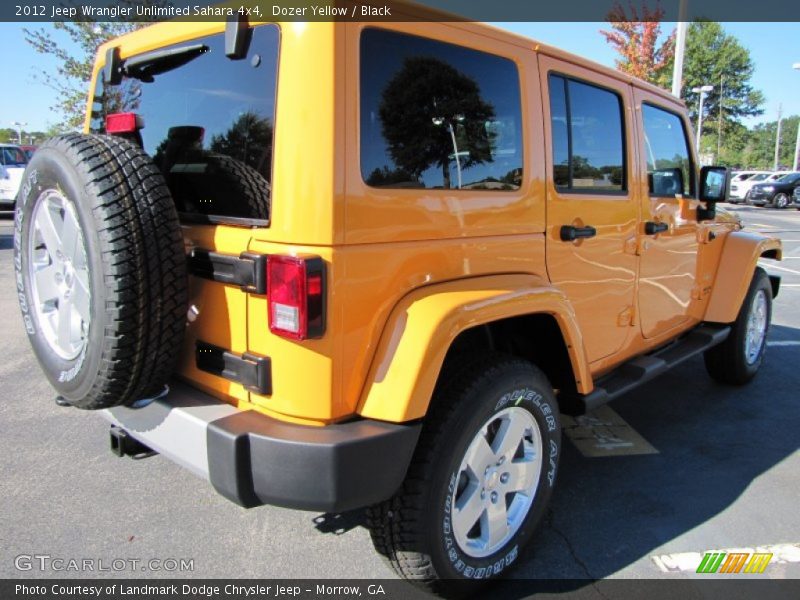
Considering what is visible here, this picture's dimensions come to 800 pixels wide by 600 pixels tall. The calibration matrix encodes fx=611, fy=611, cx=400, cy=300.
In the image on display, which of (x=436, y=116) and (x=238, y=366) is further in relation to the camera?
(x=436, y=116)

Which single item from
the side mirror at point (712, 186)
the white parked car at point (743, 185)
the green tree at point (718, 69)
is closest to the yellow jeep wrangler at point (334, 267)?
the side mirror at point (712, 186)

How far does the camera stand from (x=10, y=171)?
1473cm

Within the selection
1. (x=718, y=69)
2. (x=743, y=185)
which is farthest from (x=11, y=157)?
(x=718, y=69)

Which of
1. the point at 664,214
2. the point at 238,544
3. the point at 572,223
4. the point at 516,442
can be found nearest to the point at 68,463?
the point at 238,544

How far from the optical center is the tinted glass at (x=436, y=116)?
1.97 m

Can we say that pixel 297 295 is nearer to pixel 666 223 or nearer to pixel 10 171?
pixel 666 223

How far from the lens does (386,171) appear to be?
79.1 inches

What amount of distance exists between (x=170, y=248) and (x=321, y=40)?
0.81m

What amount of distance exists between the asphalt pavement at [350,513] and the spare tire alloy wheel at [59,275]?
0.95 meters

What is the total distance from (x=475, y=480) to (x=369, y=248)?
3.27 feet

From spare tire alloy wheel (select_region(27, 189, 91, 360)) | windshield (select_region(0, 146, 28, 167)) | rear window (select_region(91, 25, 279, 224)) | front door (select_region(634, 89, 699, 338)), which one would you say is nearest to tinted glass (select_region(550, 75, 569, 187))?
front door (select_region(634, 89, 699, 338))

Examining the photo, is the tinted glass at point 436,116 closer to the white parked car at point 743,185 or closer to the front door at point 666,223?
the front door at point 666,223

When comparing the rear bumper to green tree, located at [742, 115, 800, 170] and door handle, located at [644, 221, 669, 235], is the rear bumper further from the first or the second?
green tree, located at [742, 115, 800, 170]

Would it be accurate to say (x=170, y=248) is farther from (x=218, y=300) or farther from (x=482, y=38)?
(x=482, y=38)
